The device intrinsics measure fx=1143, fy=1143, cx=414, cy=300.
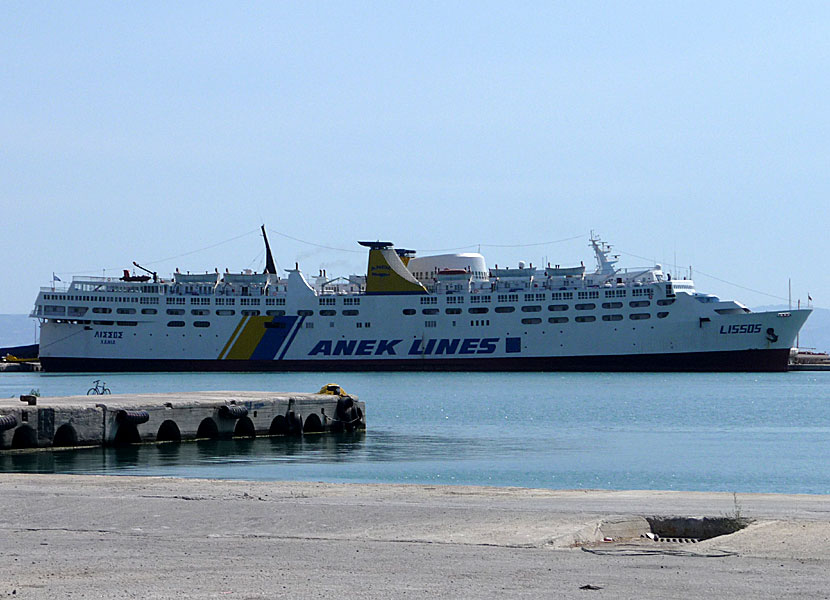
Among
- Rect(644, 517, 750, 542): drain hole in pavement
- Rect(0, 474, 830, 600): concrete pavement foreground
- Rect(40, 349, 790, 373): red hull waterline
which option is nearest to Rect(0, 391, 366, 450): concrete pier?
Rect(0, 474, 830, 600): concrete pavement foreground

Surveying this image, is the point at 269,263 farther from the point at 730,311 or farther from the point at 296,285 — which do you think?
the point at 730,311

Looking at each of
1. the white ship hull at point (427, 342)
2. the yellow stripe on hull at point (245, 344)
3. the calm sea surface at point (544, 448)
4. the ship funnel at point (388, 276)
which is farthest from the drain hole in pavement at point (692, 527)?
the yellow stripe on hull at point (245, 344)

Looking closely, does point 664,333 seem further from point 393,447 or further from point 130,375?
point 393,447

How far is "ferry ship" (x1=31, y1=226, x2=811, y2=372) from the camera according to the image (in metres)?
68.9

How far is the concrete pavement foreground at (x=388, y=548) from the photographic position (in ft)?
21.6

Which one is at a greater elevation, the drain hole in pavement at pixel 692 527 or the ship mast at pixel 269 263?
the ship mast at pixel 269 263

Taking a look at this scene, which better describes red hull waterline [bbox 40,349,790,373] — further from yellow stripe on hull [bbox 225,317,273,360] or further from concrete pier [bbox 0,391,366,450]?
concrete pier [bbox 0,391,366,450]

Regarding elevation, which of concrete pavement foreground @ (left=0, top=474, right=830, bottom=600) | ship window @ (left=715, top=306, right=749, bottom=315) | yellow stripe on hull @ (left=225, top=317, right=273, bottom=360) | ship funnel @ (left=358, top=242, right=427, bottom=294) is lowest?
concrete pavement foreground @ (left=0, top=474, right=830, bottom=600)

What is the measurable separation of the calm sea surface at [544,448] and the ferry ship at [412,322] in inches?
740

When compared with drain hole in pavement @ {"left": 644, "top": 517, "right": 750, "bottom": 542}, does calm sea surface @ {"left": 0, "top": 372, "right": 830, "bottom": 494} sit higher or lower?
lower

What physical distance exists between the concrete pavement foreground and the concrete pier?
1111 centimetres

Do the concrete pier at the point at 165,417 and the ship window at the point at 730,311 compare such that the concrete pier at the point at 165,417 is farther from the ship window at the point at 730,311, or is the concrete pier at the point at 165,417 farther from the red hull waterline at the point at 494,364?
the ship window at the point at 730,311

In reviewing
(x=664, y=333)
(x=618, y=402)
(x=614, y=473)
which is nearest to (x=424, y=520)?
(x=614, y=473)

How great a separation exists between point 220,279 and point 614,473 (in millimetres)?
60186
